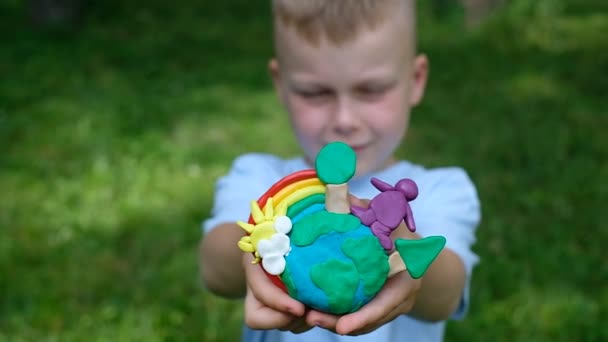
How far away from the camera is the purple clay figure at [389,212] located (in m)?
1.06

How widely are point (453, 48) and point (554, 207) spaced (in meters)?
2.58

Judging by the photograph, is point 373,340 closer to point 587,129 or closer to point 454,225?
point 454,225

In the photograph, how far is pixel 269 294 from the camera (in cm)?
108

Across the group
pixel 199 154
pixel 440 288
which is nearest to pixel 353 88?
pixel 440 288

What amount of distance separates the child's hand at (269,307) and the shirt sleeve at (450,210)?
44cm

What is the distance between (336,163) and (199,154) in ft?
9.37

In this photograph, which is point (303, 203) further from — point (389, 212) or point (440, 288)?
point (440, 288)

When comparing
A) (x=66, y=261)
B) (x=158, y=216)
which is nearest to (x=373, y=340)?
(x=66, y=261)

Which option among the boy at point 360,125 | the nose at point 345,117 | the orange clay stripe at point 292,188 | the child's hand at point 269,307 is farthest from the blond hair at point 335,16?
the child's hand at point 269,307

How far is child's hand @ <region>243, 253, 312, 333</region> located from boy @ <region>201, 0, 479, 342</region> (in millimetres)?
280

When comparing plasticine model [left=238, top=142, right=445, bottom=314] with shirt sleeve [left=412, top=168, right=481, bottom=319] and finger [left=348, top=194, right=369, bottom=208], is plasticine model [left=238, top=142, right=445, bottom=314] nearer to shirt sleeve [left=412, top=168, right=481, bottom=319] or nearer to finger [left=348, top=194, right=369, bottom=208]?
finger [left=348, top=194, right=369, bottom=208]

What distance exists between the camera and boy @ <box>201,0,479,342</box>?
146cm

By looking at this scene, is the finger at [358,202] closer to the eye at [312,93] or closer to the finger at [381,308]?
the finger at [381,308]

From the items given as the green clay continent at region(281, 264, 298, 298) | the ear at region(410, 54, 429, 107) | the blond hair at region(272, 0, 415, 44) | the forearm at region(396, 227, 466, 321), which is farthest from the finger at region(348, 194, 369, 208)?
the ear at region(410, 54, 429, 107)
